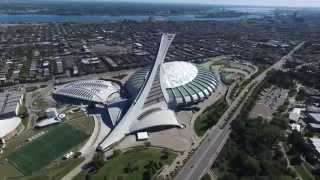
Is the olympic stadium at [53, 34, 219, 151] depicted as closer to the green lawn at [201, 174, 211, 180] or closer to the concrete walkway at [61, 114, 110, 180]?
the concrete walkway at [61, 114, 110, 180]

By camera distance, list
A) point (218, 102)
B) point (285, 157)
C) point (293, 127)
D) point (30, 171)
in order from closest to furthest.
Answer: point (30, 171)
point (285, 157)
point (293, 127)
point (218, 102)

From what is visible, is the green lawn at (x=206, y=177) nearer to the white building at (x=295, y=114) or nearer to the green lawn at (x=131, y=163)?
the green lawn at (x=131, y=163)

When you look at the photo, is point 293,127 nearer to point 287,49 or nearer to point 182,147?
point 182,147

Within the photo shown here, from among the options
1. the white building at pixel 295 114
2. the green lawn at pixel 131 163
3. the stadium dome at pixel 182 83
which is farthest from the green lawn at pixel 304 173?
the stadium dome at pixel 182 83

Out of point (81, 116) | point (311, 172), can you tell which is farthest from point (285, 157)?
point (81, 116)

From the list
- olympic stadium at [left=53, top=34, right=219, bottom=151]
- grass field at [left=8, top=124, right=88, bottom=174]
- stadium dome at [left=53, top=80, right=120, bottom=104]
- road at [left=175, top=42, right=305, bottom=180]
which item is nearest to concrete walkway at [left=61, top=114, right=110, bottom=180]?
olympic stadium at [left=53, top=34, right=219, bottom=151]

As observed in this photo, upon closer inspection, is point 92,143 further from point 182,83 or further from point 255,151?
point 255,151
